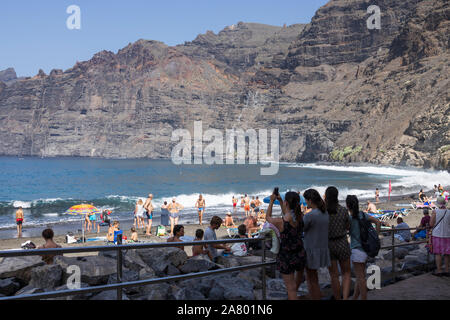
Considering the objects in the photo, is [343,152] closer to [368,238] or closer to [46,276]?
[368,238]

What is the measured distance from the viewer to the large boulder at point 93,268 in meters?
5.47

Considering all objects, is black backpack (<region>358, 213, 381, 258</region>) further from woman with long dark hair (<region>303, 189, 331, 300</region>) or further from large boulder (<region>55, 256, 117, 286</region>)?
large boulder (<region>55, 256, 117, 286</region>)

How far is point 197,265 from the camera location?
6438mm

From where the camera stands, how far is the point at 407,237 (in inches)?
485

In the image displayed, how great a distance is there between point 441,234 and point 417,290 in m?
1.75

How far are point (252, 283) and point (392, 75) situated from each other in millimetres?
135719

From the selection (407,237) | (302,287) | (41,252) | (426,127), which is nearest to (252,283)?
(302,287)

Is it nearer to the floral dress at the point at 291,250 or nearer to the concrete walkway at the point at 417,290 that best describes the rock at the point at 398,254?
the concrete walkway at the point at 417,290

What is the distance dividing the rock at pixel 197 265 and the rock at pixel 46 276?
181cm

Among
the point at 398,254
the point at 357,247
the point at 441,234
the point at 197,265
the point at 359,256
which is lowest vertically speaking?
the point at 398,254

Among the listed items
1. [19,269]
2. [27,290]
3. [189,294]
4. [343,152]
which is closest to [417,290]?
[189,294]

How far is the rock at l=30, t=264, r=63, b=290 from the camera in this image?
5289 mm

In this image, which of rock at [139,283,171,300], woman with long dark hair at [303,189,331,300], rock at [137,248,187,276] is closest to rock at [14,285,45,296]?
rock at [139,283,171,300]
